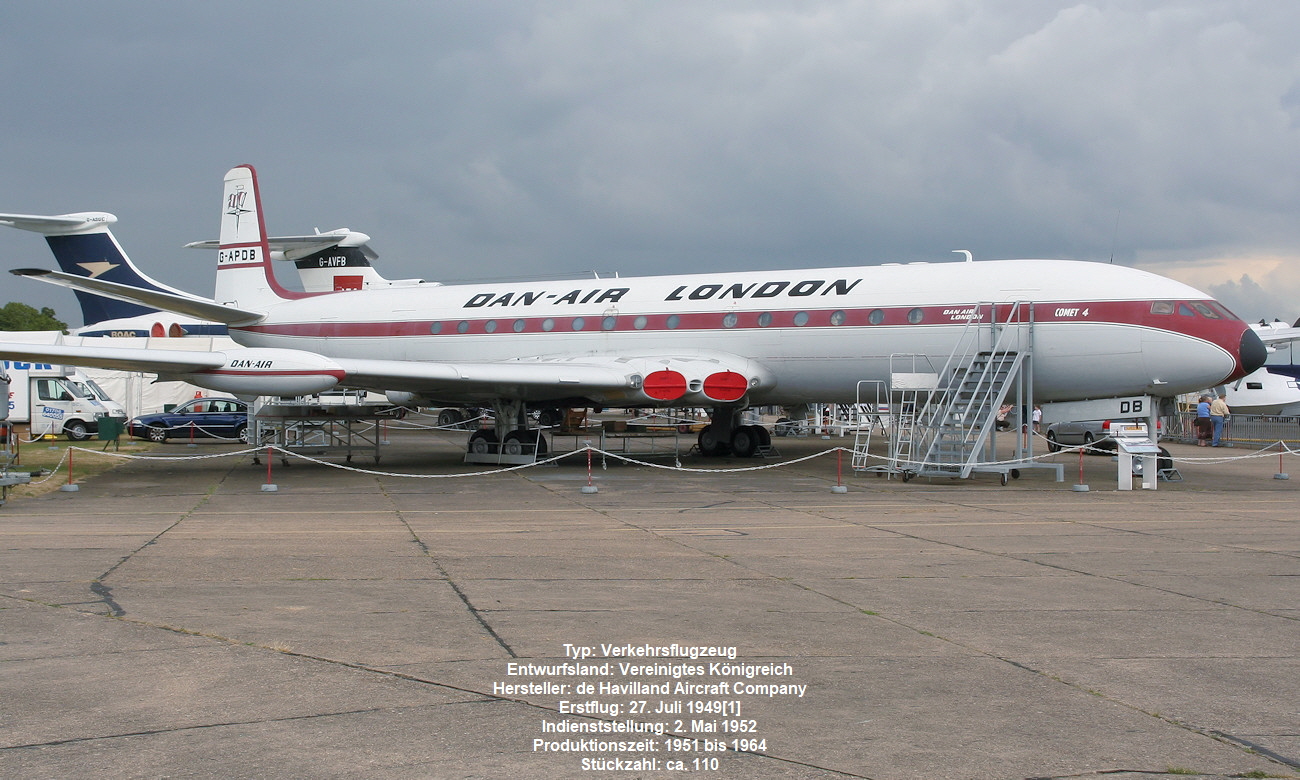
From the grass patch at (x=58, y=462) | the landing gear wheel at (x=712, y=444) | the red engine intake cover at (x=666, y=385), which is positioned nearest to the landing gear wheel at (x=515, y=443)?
the red engine intake cover at (x=666, y=385)

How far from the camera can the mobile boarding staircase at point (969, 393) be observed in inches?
650

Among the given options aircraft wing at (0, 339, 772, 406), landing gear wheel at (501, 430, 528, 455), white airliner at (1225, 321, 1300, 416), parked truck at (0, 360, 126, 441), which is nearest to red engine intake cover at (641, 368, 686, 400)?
aircraft wing at (0, 339, 772, 406)

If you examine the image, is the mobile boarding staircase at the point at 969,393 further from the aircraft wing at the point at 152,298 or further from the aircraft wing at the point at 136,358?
the aircraft wing at the point at 152,298

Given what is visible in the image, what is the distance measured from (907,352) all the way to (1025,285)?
215 centimetres

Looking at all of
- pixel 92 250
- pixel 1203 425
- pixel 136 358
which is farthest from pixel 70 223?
pixel 1203 425

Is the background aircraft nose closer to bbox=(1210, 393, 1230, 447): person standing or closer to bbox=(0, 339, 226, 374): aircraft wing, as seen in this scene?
bbox=(1210, 393, 1230, 447): person standing

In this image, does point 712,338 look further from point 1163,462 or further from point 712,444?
point 1163,462

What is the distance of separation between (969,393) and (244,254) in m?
16.1

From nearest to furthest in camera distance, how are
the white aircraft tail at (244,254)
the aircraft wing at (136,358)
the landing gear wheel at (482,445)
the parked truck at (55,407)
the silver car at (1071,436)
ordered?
1. the aircraft wing at (136,358)
2. the landing gear wheel at (482,445)
3. the white aircraft tail at (244,254)
4. the silver car at (1071,436)
5. the parked truck at (55,407)

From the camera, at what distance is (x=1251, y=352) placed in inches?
625

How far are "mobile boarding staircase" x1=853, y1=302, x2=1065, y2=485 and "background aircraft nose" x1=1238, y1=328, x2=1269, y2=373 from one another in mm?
3049

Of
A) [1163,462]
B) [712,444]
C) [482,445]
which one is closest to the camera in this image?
[1163,462]

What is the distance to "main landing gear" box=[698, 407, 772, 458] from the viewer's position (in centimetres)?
2200

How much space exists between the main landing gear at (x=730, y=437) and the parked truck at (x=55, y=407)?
19.6 m
